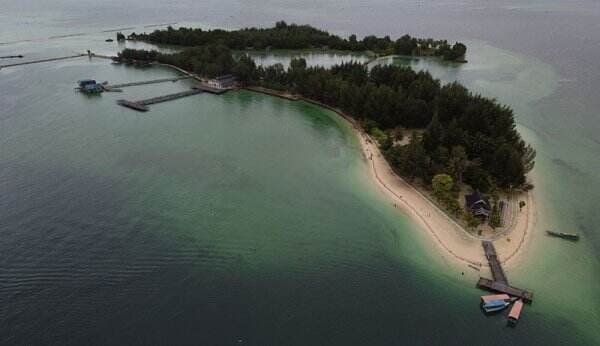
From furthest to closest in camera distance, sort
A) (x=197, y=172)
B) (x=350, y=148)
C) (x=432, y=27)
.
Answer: (x=432, y=27), (x=350, y=148), (x=197, y=172)

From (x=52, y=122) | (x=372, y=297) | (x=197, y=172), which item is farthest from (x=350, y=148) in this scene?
(x=52, y=122)

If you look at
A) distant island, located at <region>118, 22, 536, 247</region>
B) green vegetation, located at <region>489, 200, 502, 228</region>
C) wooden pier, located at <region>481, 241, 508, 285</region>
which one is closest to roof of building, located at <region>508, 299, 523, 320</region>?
wooden pier, located at <region>481, 241, 508, 285</region>

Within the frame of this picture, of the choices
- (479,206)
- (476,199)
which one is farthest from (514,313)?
(476,199)

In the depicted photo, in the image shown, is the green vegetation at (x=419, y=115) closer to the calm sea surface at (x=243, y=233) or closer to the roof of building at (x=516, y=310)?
the calm sea surface at (x=243, y=233)

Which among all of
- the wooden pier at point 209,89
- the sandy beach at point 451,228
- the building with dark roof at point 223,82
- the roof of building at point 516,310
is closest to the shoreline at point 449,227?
the sandy beach at point 451,228

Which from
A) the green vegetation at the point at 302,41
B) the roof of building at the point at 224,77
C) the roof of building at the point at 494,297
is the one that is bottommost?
the roof of building at the point at 494,297

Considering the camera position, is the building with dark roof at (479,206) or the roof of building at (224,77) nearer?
the building with dark roof at (479,206)

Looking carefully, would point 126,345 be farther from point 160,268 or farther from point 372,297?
point 372,297
